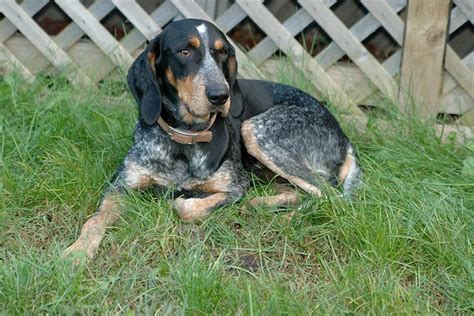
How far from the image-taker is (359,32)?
19.2ft

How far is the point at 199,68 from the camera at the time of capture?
175 inches

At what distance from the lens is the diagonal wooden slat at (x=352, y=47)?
578 cm

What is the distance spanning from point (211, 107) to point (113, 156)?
103 centimetres

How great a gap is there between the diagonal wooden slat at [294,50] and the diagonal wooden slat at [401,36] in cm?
53

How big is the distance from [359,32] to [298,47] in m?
0.42

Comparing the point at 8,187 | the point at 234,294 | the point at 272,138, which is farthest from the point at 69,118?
the point at 234,294

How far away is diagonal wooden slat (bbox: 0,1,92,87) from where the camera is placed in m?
6.19

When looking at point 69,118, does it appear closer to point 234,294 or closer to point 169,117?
point 169,117

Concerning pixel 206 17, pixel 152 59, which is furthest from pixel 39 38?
pixel 152 59

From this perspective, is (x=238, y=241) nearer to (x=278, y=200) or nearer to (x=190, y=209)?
(x=190, y=209)

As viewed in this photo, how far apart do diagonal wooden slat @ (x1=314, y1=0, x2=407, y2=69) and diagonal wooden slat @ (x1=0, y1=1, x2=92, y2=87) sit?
1702 mm

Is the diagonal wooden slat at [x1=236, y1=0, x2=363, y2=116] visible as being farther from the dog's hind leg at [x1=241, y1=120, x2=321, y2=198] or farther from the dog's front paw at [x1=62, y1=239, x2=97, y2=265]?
the dog's front paw at [x1=62, y1=239, x2=97, y2=265]

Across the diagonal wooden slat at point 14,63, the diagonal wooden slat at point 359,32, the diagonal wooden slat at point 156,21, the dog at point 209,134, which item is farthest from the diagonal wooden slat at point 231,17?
the diagonal wooden slat at point 14,63

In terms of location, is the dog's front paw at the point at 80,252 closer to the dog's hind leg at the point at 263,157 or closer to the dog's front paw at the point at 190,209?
the dog's front paw at the point at 190,209
